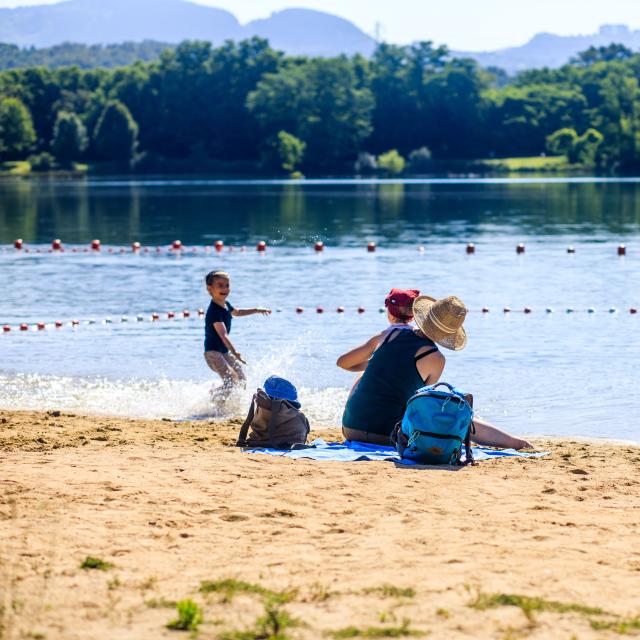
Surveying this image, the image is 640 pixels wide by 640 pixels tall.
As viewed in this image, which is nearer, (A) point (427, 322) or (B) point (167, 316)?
(A) point (427, 322)

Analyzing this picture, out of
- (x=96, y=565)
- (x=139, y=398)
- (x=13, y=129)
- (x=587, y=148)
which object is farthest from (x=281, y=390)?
(x=13, y=129)

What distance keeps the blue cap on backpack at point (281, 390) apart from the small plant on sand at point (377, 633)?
538 cm

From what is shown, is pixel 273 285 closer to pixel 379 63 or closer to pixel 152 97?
pixel 152 97

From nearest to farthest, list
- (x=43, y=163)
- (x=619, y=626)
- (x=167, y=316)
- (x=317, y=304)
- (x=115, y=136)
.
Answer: (x=619, y=626) → (x=167, y=316) → (x=317, y=304) → (x=43, y=163) → (x=115, y=136)

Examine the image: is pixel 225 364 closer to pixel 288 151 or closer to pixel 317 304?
pixel 317 304

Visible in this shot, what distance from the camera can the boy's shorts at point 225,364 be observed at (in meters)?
14.5

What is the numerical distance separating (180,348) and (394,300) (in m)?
9.08

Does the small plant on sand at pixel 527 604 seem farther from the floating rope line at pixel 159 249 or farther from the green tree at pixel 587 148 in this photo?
the green tree at pixel 587 148

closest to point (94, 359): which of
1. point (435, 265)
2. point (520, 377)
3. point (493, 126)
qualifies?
point (520, 377)

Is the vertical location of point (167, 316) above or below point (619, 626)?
below

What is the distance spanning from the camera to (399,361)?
35.1ft

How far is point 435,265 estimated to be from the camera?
34.7 metres

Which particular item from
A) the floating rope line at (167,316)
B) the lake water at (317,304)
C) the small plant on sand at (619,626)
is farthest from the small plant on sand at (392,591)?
the floating rope line at (167,316)

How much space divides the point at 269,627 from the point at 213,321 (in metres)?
8.70
